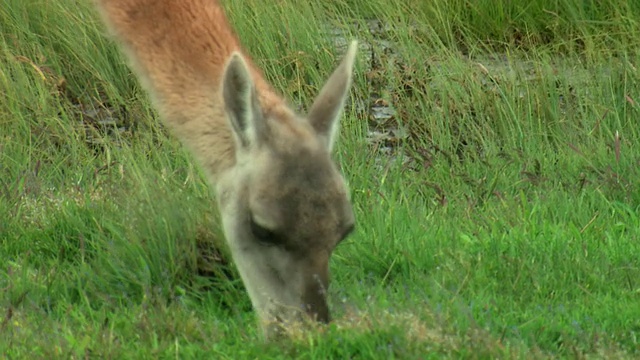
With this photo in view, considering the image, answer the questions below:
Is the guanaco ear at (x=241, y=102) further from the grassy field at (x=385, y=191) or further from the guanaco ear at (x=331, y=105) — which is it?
the grassy field at (x=385, y=191)

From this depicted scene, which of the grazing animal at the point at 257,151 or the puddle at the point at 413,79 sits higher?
the grazing animal at the point at 257,151

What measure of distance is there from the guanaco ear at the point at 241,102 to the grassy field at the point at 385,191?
74cm

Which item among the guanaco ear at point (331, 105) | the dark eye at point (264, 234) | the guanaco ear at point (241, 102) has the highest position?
the guanaco ear at point (241, 102)

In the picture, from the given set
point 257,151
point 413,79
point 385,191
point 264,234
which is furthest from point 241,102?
point 413,79

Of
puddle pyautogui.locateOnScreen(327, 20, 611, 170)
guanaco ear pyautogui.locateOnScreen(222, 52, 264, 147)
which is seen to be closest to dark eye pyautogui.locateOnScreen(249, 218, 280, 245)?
guanaco ear pyautogui.locateOnScreen(222, 52, 264, 147)

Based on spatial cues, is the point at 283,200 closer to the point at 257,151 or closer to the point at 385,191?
the point at 257,151

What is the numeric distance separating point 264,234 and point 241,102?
Result: 50cm

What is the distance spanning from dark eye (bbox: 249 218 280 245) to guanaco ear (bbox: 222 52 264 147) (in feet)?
1.13

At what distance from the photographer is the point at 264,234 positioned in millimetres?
4332

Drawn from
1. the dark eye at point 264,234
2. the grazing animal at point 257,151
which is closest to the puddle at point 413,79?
the grazing animal at point 257,151

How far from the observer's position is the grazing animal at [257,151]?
13.9 ft

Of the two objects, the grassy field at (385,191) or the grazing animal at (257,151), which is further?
the grassy field at (385,191)

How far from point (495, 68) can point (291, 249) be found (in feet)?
17.1

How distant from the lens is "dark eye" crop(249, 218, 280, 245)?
4.29 m
